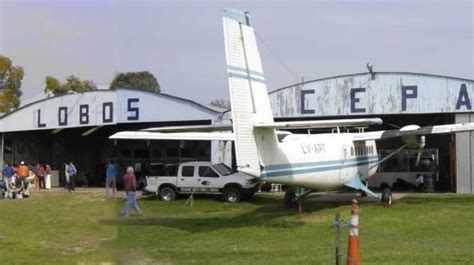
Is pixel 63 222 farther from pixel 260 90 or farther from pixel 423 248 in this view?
pixel 423 248

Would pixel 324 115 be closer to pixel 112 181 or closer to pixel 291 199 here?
pixel 291 199

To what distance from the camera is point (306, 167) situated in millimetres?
19109

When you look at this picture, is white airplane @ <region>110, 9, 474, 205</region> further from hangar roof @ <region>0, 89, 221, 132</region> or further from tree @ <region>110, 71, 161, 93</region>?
tree @ <region>110, 71, 161, 93</region>

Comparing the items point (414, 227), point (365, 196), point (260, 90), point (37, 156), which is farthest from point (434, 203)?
point (37, 156)

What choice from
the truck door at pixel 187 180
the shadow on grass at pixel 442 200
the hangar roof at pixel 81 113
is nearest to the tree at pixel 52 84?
the shadow on grass at pixel 442 200

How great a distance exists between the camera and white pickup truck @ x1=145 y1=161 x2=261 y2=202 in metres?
26.5

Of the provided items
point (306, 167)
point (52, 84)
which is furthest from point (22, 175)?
point (52, 84)

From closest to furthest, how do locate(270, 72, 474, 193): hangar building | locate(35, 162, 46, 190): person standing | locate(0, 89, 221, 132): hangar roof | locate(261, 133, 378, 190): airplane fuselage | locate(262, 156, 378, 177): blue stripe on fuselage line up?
locate(262, 156, 378, 177): blue stripe on fuselage
locate(261, 133, 378, 190): airplane fuselage
locate(270, 72, 474, 193): hangar building
locate(0, 89, 221, 132): hangar roof
locate(35, 162, 46, 190): person standing

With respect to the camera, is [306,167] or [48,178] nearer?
[306,167]

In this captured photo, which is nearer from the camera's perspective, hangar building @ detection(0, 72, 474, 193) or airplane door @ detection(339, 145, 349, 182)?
airplane door @ detection(339, 145, 349, 182)

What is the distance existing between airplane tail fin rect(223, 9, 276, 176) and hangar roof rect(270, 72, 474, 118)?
14.2m

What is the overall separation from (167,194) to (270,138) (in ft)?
36.1

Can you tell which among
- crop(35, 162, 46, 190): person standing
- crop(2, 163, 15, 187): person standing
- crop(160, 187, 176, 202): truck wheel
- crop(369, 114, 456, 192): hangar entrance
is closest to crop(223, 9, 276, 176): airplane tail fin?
crop(160, 187, 176, 202): truck wheel

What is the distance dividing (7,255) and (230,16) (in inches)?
290
